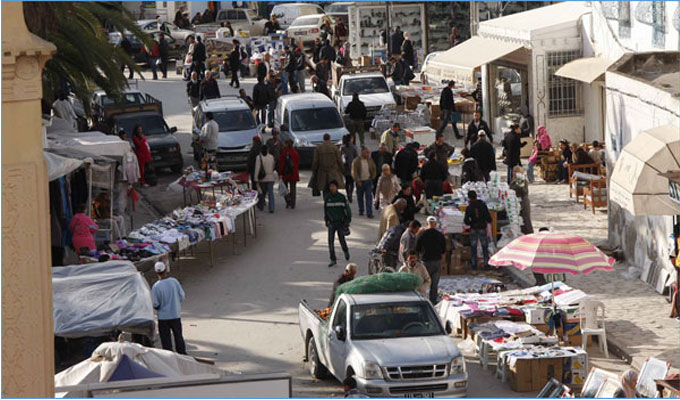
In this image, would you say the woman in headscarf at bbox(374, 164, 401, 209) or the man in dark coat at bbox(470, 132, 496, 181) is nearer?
the woman in headscarf at bbox(374, 164, 401, 209)

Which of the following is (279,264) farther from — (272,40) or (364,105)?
(272,40)

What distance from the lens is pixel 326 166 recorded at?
2612cm

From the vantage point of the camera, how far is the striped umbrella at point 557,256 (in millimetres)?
17562

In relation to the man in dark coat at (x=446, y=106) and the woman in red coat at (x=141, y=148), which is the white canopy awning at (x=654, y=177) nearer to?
the woman in red coat at (x=141, y=148)

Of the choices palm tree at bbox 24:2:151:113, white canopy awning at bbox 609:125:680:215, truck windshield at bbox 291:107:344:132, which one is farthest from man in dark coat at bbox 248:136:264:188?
white canopy awning at bbox 609:125:680:215

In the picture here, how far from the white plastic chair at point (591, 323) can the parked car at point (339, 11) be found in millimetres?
42006

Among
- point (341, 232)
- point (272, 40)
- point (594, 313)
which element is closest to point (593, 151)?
point (341, 232)

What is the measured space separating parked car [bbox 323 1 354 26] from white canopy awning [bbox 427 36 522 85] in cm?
2337

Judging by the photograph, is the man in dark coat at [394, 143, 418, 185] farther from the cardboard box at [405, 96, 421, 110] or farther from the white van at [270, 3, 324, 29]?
the white van at [270, 3, 324, 29]

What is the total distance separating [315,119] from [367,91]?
5.23 meters

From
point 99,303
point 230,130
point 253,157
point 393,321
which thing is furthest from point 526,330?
point 230,130

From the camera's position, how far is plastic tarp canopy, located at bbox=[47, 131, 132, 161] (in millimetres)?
24172

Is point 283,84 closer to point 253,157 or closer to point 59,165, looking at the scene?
point 253,157

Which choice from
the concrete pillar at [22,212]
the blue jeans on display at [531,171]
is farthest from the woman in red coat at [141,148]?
the concrete pillar at [22,212]
